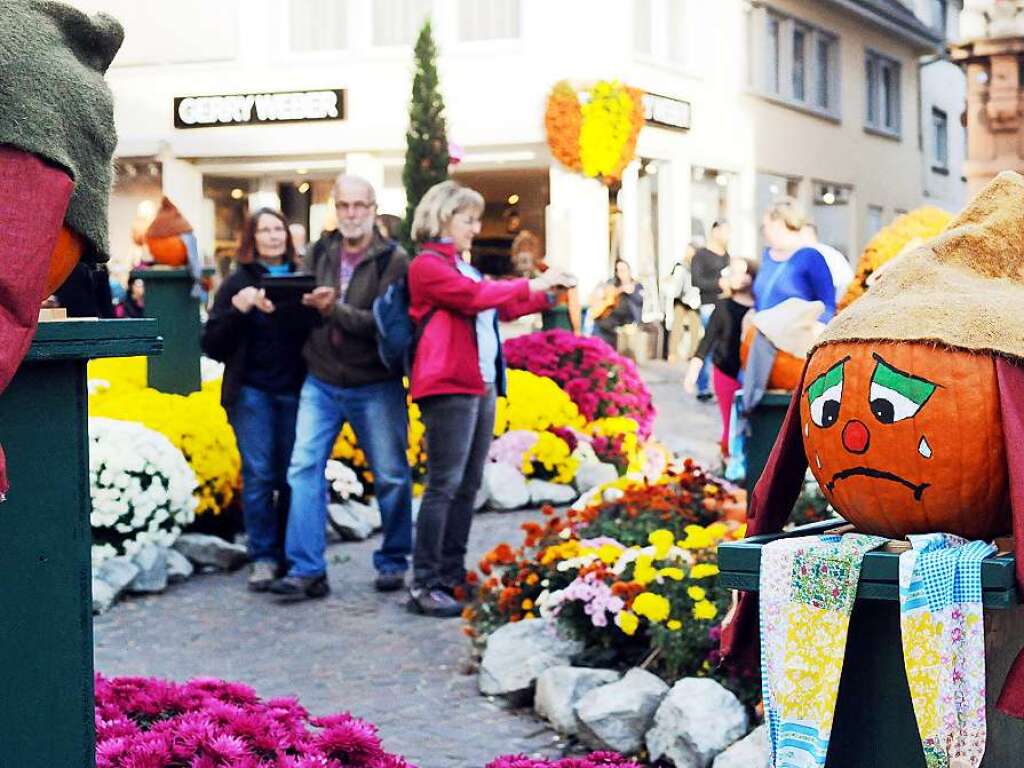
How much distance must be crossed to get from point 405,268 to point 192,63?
57.7 ft

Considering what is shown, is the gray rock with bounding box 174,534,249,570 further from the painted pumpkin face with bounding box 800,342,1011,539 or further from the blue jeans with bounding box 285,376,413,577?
the painted pumpkin face with bounding box 800,342,1011,539

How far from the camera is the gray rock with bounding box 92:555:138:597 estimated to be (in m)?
7.43

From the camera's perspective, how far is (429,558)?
23.0 feet

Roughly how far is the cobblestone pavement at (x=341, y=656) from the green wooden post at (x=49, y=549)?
2131 millimetres

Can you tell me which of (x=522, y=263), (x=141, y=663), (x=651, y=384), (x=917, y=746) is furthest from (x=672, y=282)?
(x=917, y=746)

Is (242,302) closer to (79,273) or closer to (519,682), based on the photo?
(79,273)

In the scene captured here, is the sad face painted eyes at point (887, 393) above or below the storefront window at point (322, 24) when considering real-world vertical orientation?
below

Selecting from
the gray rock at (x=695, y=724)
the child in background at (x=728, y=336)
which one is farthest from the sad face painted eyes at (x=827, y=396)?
the child in background at (x=728, y=336)

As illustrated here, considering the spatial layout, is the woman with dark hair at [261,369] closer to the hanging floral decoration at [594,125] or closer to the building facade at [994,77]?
the building facade at [994,77]

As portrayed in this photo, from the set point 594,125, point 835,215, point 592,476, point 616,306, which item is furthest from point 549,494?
point 835,215

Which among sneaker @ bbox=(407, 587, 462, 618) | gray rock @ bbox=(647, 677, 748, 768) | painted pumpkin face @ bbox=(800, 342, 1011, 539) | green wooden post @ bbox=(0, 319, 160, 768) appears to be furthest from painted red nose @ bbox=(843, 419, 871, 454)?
sneaker @ bbox=(407, 587, 462, 618)

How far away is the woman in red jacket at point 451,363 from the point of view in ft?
22.4

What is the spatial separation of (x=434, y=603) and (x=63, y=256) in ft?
14.7

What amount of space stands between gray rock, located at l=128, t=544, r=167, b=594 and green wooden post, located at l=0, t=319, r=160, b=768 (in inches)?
184
